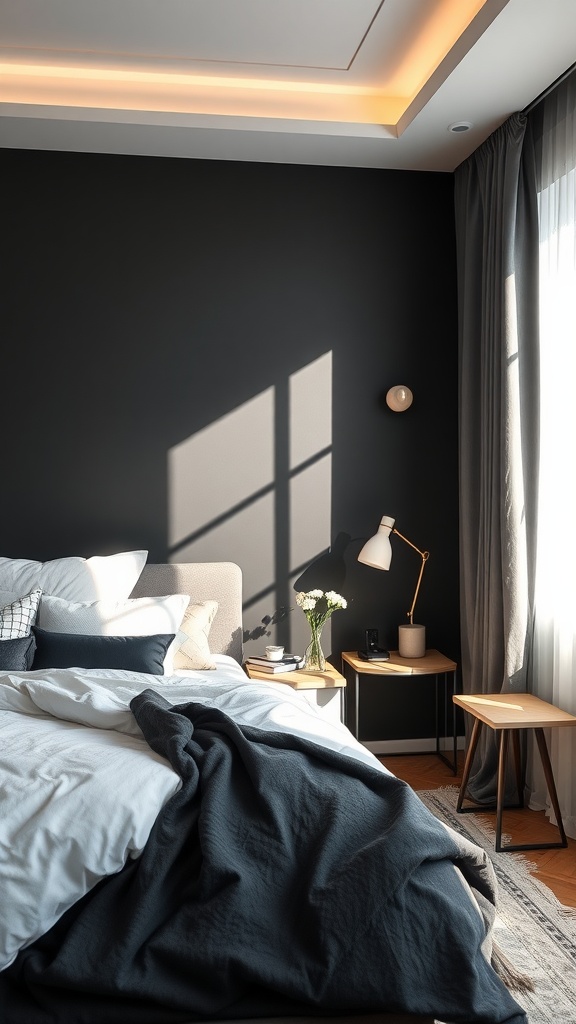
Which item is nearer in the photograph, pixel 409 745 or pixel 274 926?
pixel 274 926

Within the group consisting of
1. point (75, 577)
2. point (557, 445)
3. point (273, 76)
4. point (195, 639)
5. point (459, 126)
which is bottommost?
point (195, 639)

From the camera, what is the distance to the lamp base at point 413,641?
443cm

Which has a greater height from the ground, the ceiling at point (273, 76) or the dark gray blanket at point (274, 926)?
the ceiling at point (273, 76)

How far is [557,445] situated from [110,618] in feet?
6.83

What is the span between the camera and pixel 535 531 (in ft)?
12.6

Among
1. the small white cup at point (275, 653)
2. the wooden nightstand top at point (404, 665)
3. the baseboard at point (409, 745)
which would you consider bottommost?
the baseboard at point (409, 745)

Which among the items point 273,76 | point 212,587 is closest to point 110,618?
point 212,587

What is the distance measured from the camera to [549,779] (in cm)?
349

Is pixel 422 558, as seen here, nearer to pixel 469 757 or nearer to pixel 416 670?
pixel 416 670

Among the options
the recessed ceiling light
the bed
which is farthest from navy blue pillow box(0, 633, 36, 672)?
the recessed ceiling light

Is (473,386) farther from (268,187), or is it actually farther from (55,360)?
(55,360)

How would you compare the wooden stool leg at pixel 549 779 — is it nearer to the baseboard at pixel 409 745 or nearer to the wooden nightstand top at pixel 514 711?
the wooden nightstand top at pixel 514 711

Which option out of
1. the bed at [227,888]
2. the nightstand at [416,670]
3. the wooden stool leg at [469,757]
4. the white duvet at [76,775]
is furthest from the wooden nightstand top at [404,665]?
the bed at [227,888]

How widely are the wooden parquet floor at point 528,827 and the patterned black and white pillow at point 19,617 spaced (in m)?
1.98
